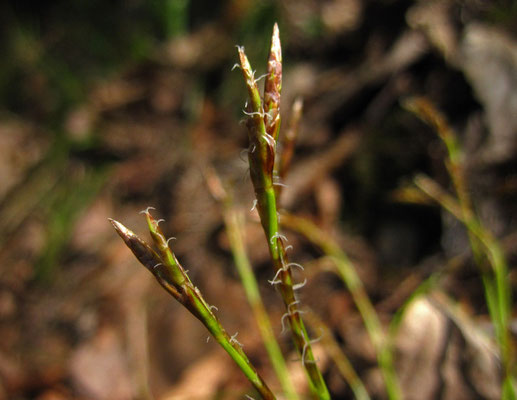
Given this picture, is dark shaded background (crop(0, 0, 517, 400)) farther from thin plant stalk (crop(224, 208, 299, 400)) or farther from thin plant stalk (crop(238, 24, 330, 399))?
thin plant stalk (crop(238, 24, 330, 399))

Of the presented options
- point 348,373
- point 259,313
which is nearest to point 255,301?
point 259,313

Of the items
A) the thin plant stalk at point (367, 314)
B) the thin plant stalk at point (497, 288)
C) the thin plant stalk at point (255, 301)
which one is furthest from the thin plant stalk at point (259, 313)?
the thin plant stalk at point (497, 288)

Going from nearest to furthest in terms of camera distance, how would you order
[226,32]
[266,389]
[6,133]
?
[266,389] < [226,32] < [6,133]

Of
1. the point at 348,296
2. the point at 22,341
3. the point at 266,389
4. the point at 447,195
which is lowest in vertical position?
the point at 22,341

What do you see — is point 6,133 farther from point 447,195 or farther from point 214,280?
point 447,195

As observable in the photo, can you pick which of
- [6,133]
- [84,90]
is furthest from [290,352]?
[6,133]

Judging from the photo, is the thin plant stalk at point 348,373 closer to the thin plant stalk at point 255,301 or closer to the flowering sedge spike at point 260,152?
the thin plant stalk at point 255,301

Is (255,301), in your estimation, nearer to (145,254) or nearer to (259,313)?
(259,313)

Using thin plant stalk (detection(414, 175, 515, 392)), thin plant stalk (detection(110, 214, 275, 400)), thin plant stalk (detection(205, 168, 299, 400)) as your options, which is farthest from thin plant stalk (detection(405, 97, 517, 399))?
thin plant stalk (detection(110, 214, 275, 400))
